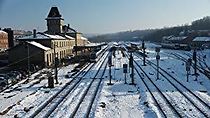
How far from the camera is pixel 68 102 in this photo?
820 inches

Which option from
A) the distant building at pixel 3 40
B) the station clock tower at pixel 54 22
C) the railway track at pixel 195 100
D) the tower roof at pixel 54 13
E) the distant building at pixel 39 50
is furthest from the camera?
the distant building at pixel 3 40

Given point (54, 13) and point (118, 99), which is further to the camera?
point (54, 13)

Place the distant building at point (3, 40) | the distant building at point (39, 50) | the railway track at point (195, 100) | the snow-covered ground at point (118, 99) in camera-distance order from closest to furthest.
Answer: the railway track at point (195, 100), the snow-covered ground at point (118, 99), the distant building at point (39, 50), the distant building at point (3, 40)

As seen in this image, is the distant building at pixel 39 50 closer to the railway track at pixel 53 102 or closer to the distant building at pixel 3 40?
the railway track at pixel 53 102

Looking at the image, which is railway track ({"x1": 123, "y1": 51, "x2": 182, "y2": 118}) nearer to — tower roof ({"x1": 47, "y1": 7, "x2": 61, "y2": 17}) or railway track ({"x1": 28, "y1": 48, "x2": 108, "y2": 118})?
railway track ({"x1": 28, "y1": 48, "x2": 108, "y2": 118})

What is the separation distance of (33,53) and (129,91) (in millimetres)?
26015

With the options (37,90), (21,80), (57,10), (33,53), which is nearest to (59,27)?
(57,10)

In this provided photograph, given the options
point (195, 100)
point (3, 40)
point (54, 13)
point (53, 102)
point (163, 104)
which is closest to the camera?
point (163, 104)

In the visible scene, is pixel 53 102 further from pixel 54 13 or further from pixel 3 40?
pixel 3 40

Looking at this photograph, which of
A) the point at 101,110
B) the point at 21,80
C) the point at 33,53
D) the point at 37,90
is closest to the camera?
the point at 101,110

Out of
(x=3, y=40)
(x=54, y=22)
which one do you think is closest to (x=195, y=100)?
(x=54, y=22)

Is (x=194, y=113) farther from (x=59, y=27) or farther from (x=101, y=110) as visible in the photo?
(x=59, y=27)

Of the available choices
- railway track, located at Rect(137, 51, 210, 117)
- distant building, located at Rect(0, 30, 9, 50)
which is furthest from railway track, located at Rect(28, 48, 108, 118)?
distant building, located at Rect(0, 30, 9, 50)

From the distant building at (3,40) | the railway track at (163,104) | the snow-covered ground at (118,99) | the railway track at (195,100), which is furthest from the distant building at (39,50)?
the distant building at (3,40)
